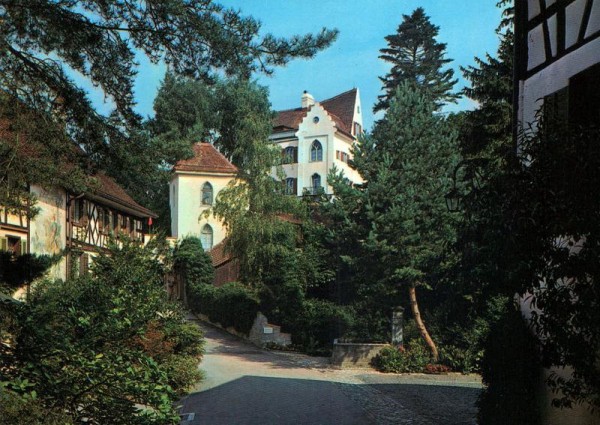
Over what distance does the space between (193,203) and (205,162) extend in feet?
8.91

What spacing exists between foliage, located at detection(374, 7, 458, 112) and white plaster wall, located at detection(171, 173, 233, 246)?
11195 millimetres

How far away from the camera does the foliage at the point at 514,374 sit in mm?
7949

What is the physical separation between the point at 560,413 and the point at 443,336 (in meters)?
12.4

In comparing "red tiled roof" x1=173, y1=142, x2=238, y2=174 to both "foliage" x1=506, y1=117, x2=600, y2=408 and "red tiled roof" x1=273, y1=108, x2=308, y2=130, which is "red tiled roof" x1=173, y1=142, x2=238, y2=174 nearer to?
"red tiled roof" x1=273, y1=108, x2=308, y2=130

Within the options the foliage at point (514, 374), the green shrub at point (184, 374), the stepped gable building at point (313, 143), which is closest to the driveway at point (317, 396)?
the green shrub at point (184, 374)

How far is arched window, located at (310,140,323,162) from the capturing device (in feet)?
163

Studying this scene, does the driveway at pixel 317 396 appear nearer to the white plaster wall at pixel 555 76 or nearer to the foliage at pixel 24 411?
the white plaster wall at pixel 555 76

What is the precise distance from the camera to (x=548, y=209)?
5.32 m

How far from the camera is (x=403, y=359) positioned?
62.8 ft

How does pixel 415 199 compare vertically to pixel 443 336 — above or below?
above

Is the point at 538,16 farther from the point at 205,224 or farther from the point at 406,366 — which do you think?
the point at 205,224

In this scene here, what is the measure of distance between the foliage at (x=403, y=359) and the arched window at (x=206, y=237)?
72.7 feet

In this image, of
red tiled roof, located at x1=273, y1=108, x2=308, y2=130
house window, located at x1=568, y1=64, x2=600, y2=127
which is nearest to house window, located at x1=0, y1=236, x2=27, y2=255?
house window, located at x1=568, y1=64, x2=600, y2=127

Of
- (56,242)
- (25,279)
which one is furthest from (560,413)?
(56,242)
